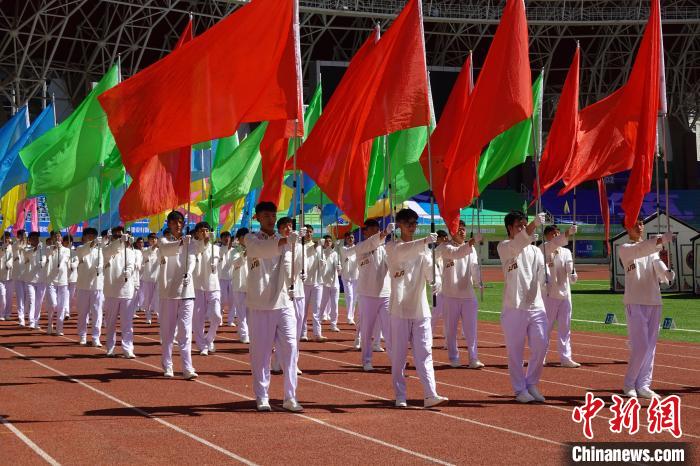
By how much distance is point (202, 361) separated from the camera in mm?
14344

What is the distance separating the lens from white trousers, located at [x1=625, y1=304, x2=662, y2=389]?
1006 cm

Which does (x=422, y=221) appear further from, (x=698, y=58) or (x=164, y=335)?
(x=164, y=335)

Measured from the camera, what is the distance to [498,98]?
1116 centimetres

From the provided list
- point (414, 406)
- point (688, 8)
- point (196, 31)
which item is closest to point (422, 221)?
point (196, 31)

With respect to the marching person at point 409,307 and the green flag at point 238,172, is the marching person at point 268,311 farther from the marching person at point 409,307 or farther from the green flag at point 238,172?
the green flag at point 238,172

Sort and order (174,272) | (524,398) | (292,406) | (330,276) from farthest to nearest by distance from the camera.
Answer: (330,276) < (174,272) < (524,398) < (292,406)

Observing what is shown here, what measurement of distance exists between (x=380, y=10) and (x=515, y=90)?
44788 mm

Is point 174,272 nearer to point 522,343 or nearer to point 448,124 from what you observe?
point 448,124

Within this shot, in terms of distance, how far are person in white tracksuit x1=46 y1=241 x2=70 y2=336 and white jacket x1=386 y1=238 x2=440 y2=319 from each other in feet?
37.1

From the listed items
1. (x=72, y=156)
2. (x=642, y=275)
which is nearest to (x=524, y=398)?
(x=642, y=275)

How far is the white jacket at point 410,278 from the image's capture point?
32.2 ft

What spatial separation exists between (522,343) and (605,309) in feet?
54.1

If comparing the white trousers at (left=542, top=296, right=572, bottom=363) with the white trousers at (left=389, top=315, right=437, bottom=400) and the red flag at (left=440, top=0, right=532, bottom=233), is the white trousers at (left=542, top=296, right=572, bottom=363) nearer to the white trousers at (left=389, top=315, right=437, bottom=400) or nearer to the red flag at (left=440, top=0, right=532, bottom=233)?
the red flag at (left=440, top=0, right=532, bottom=233)

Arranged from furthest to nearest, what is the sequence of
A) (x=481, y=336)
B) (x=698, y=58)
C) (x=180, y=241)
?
(x=698, y=58) → (x=481, y=336) → (x=180, y=241)
